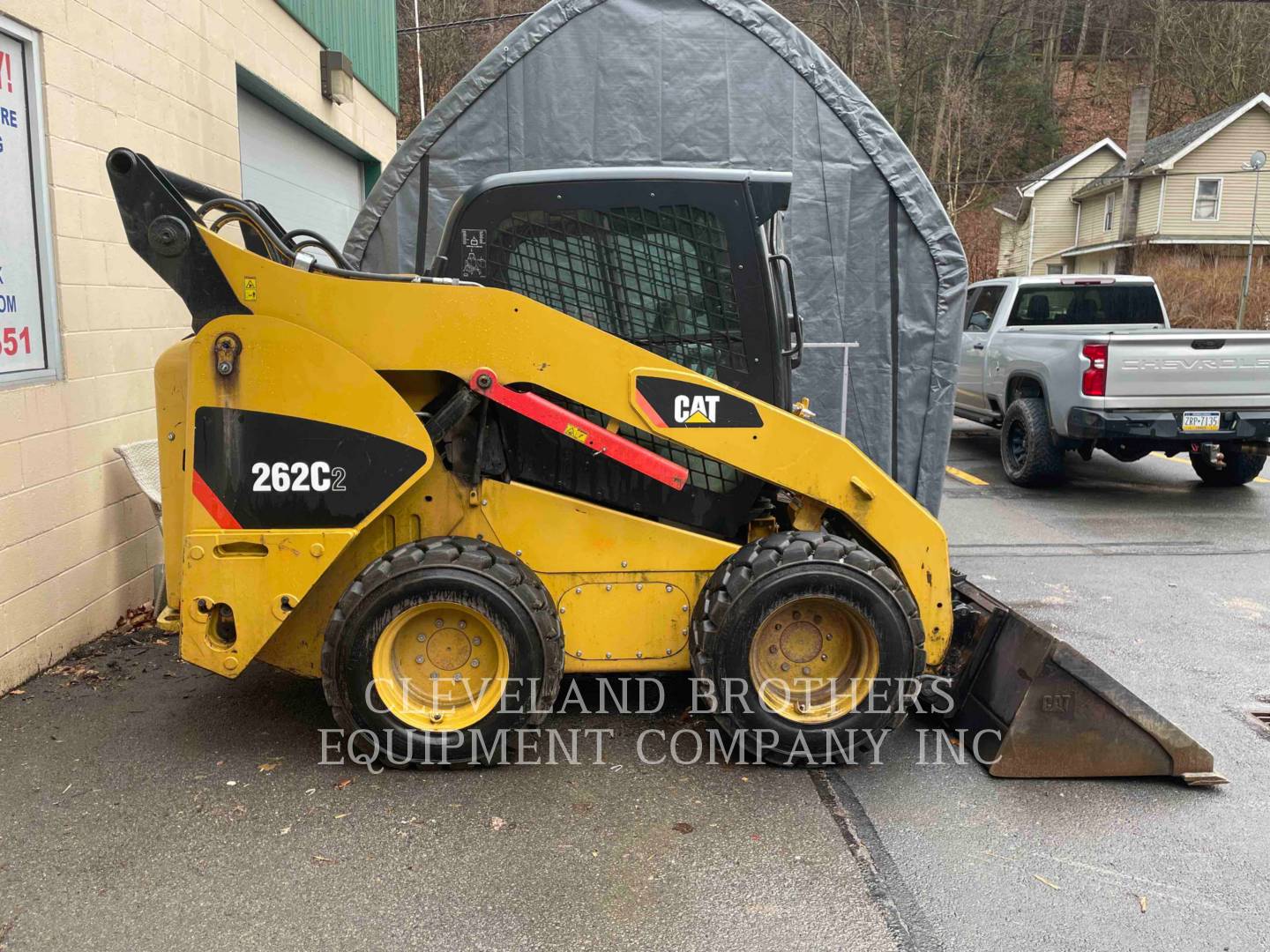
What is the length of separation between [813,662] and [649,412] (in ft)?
4.00

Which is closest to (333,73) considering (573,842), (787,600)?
(787,600)

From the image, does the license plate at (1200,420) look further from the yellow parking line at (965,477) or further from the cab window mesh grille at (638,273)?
the cab window mesh grille at (638,273)

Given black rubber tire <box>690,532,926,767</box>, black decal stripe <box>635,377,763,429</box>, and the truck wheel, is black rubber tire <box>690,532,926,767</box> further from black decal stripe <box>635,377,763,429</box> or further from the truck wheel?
the truck wheel

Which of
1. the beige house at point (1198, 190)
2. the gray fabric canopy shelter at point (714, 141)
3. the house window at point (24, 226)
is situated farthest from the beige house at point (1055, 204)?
the house window at point (24, 226)

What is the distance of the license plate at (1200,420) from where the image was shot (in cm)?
873

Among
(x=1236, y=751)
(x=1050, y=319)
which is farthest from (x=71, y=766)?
(x=1050, y=319)

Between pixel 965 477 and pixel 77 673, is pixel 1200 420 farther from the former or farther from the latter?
pixel 77 673

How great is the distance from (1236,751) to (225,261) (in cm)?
443

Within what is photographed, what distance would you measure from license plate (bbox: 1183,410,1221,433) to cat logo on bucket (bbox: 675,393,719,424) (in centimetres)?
660

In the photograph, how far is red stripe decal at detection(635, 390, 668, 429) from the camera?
3.81 m

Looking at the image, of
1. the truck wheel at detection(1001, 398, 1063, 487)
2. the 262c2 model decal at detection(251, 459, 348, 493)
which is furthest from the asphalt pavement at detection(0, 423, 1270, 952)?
the truck wheel at detection(1001, 398, 1063, 487)

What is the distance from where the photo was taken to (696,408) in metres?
3.84

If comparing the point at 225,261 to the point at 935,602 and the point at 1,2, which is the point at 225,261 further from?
the point at 935,602

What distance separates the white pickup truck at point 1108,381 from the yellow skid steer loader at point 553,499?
17.5ft
